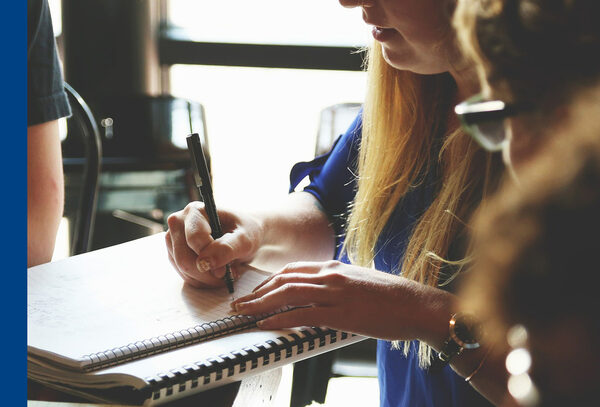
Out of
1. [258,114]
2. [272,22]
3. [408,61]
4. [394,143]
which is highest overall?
[272,22]

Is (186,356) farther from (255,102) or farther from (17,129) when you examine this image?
(255,102)

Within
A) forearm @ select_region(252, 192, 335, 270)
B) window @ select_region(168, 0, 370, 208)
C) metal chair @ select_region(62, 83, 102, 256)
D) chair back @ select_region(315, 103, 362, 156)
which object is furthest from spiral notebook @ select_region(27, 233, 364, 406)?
window @ select_region(168, 0, 370, 208)

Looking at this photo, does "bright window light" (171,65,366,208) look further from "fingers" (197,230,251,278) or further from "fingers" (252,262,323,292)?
"fingers" (252,262,323,292)

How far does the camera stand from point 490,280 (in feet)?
0.58

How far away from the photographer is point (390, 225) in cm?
85

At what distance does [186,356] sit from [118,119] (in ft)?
8.01

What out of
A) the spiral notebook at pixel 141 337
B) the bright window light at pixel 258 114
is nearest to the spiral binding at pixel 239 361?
the spiral notebook at pixel 141 337

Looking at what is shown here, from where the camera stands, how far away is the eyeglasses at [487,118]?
235 mm

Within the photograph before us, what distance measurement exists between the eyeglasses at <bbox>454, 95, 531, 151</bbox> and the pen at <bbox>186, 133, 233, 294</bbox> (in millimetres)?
479

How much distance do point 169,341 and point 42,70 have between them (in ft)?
1.80

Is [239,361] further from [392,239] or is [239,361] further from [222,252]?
[392,239]

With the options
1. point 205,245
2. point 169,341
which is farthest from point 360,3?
point 169,341

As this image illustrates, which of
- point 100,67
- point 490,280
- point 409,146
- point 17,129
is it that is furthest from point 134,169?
point 490,280

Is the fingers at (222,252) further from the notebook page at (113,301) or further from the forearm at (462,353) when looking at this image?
the forearm at (462,353)
